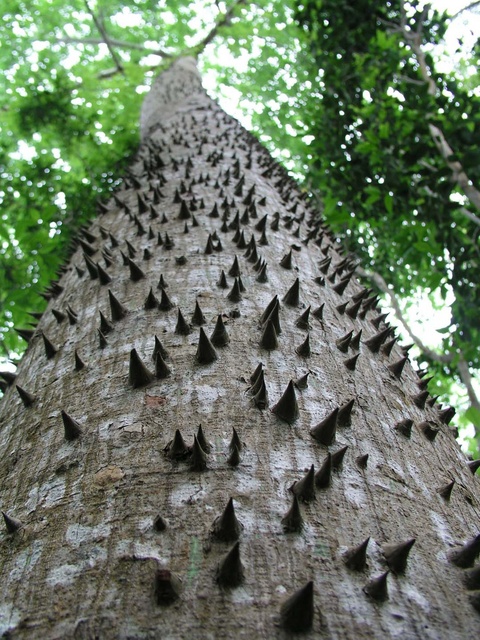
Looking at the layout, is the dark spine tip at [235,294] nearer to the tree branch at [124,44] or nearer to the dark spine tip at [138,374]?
the dark spine tip at [138,374]

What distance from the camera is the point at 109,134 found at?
7.87 m

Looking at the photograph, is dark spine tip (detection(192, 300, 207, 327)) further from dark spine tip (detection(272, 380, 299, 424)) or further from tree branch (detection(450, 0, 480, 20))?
tree branch (detection(450, 0, 480, 20))

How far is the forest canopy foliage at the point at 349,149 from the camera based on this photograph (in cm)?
514

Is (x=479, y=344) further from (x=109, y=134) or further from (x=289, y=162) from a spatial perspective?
(x=289, y=162)

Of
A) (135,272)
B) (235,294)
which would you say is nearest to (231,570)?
(235,294)

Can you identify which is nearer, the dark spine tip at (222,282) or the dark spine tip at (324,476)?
the dark spine tip at (324,476)

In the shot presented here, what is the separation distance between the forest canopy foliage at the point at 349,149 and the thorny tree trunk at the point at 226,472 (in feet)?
5.17

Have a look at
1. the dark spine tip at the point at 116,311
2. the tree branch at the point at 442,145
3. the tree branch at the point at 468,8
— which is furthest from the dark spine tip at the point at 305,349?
the tree branch at the point at 468,8

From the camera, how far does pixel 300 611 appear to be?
2.95ft

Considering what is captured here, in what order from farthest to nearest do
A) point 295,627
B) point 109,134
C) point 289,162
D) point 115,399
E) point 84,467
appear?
1. point 289,162
2. point 109,134
3. point 115,399
4. point 84,467
5. point 295,627

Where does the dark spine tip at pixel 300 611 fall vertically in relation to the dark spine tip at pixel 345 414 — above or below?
below

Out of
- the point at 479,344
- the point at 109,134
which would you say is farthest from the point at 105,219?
the point at 109,134

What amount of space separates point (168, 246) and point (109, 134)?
634 centimetres

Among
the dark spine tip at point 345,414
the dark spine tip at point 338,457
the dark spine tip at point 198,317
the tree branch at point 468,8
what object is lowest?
the dark spine tip at point 338,457
